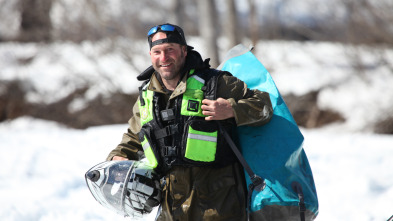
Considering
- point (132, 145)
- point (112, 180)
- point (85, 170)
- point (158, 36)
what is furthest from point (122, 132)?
point (158, 36)

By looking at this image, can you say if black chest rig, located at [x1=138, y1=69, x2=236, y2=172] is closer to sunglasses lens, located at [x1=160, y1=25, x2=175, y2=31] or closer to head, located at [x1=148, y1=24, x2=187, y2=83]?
head, located at [x1=148, y1=24, x2=187, y2=83]

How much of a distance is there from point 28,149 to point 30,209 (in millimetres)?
2313

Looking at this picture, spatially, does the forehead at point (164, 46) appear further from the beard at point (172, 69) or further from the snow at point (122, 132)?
the snow at point (122, 132)

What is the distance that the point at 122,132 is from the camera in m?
7.98

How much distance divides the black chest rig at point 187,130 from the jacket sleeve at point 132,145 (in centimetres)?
22

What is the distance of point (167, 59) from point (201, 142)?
0.52 meters

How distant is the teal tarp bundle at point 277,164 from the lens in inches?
109

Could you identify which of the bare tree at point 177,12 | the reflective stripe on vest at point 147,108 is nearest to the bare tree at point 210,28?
the bare tree at point 177,12

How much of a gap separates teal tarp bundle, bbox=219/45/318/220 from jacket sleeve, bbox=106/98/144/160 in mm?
666

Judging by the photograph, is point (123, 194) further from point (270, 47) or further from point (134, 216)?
point (270, 47)

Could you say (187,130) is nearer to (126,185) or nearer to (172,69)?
(172,69)

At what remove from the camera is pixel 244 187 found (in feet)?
9.59

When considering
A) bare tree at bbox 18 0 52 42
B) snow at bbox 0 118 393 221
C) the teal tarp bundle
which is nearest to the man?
the teal tarp bundle

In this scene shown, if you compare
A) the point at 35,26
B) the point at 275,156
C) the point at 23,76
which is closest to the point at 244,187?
the point at 275,156
